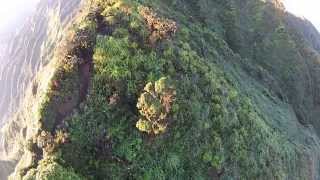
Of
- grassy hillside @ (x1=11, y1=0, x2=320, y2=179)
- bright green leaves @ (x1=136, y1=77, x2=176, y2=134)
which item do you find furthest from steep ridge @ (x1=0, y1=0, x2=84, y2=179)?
bright green leaves @ (x1=136, y1=77, x2=176, y2=134)

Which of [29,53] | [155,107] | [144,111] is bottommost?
[29,53]

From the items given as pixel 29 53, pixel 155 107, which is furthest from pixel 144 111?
pixel 29 53

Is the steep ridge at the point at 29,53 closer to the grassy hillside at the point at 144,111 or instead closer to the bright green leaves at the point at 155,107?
the grassy hillside at the point at 144,111

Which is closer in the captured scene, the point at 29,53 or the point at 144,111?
the point at 144,111

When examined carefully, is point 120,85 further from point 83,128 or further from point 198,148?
point 198,148

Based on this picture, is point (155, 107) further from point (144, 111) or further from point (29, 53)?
point (29, 53)

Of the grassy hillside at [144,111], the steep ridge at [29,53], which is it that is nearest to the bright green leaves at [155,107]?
the grassy hillside at [144,111]

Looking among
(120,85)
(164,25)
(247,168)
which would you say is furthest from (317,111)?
(120,85)
